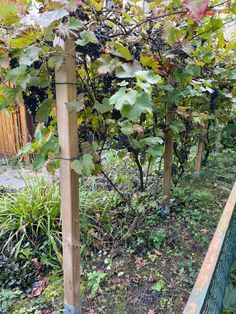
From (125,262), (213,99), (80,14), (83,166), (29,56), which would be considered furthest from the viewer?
(213,99)

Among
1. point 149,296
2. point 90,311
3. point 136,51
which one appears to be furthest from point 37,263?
point 136,51

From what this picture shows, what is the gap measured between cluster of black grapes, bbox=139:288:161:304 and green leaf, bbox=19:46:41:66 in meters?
1.47

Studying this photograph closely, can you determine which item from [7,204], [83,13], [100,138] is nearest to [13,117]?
[7,204]

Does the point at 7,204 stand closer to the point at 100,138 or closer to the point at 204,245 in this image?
the point at 100,138

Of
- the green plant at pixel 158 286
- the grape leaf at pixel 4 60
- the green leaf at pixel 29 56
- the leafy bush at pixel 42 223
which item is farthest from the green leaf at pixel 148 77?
the leafy bush at pixel 42 223

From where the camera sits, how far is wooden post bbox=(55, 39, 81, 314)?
1.09 m

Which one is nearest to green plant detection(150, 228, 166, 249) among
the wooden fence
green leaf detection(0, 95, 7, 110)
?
green leaf detection(0, 95, 7, 110)

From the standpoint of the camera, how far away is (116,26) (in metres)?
1.44

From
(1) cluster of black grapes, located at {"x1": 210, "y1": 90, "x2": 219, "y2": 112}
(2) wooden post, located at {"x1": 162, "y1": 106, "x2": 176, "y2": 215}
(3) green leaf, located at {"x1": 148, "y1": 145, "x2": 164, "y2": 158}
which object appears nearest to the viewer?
(3) green leaf, located at {"x1": 148, "y1": 145, "x2": 164, "y2": 158}

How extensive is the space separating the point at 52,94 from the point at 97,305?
126 centimetres

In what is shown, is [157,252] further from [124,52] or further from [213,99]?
[213,99]

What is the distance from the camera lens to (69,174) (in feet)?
3.98

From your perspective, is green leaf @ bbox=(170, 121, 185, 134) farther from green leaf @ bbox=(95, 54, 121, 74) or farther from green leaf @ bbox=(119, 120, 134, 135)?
green leaf @ bbox=(95, 54, 121, 74)

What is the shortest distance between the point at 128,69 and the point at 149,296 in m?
1.35
